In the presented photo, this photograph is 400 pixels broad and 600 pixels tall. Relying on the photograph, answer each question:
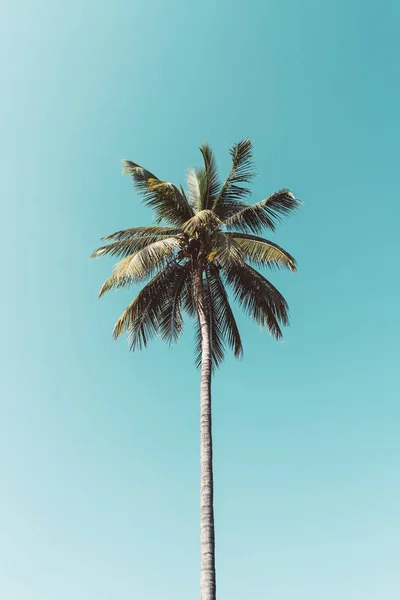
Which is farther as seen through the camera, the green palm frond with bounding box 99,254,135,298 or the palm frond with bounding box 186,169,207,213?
the palm frond with bounding box 186,169,207,213

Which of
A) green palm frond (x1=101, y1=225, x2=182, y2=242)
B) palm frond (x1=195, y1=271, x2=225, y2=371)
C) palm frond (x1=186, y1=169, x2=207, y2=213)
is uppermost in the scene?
palm frond (x1=186, y1=169, x2=207, y2=213)

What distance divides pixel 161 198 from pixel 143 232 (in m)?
1.30

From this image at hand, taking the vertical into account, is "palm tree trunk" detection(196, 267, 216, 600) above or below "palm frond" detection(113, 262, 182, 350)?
below

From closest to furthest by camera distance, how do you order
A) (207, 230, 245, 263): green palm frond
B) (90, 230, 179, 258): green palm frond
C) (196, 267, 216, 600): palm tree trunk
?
(196, 267, 216, 600): palm tree trunk → (207, 230, 245, 263): green palm frond → (90, 230, 179, 258): green palm frond

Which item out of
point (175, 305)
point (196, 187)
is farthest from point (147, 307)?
point (196, 187)

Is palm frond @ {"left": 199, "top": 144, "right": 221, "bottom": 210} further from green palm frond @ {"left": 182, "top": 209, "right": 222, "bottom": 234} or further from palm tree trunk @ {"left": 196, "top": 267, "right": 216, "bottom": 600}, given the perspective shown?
palm tree trunk @ {"left": 196, "top": 267, "right": 216, "bottom": 600}

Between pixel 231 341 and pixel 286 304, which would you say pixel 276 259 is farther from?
pixel 231 341

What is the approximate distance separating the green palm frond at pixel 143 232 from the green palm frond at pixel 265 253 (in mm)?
2333

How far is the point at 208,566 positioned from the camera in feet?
30.9

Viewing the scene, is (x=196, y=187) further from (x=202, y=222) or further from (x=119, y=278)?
(x=119, y=278)

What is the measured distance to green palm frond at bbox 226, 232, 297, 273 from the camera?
13.6 metres

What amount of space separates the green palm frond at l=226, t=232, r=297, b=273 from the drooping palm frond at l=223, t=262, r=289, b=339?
52 cm

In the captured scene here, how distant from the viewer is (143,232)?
15.1 meters

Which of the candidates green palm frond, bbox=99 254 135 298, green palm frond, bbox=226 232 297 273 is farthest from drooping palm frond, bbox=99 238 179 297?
green palm frond, bbox=226 232 297 273
